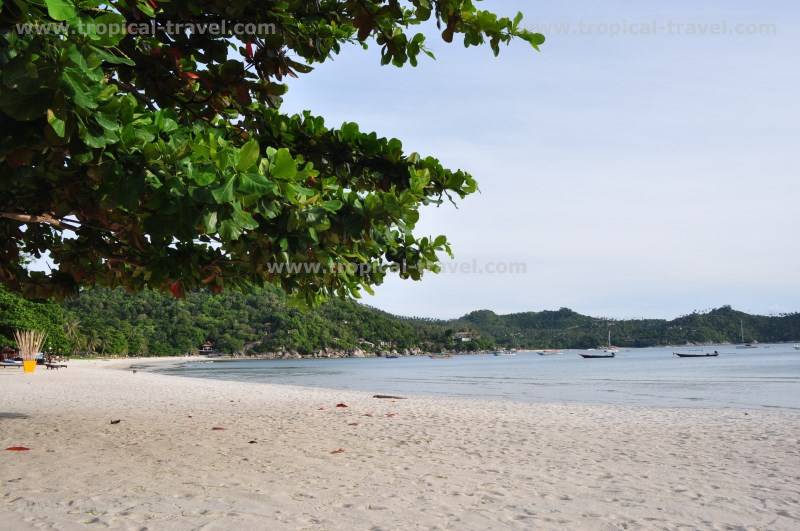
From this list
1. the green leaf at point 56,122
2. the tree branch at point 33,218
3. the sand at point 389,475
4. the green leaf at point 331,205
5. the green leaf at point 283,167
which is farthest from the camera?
the tree branch at point 33,218

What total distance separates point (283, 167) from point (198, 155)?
52 cm

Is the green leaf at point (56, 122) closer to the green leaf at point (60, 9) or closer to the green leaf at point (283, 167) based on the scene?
the green leaf at point (60, 9)

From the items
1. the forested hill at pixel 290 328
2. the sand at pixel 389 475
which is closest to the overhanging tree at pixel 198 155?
the sand at pixel 389 475

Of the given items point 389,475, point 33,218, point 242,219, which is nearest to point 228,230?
point 242,219

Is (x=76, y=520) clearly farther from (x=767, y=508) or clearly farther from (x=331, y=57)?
(x=767, y=508)

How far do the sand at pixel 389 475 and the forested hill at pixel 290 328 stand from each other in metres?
80.1

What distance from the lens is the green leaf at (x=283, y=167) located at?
144 inches

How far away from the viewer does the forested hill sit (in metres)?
117

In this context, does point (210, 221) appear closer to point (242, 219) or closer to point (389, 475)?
point (242, 219)

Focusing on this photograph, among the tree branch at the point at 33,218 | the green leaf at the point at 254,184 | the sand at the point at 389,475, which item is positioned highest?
the tree branch at the point at 33,218

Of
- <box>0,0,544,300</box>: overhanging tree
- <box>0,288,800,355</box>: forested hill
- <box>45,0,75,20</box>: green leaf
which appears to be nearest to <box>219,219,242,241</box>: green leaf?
<box>0,0,544,300</box>: overhanging tree

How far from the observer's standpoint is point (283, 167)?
3.69 m

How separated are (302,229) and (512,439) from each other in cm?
654

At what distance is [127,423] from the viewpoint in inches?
436
